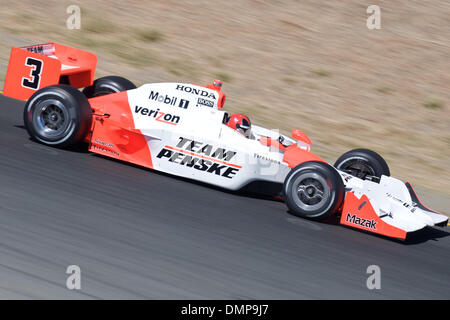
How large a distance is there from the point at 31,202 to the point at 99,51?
7612 mm

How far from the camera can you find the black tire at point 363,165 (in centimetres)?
770

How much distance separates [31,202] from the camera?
6055mm

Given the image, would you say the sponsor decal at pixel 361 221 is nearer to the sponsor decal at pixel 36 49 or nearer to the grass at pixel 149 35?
the sponsor decal at pixel 36 49

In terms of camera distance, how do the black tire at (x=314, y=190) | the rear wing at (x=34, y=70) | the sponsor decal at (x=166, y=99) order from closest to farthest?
1. the black tire at (x=314, y=190)
2. the sponsor decal at (x=166, y=99)
3. the rear wing at (x=34, y=70)

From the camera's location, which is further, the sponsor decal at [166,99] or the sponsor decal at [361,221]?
the sponsor decal at [166,99]

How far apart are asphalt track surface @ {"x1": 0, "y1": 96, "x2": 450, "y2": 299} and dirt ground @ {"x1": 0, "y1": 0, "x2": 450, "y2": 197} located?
3805 mm

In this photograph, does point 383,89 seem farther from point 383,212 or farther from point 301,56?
point 383,212

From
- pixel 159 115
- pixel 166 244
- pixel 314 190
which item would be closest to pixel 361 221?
pixel 314 190

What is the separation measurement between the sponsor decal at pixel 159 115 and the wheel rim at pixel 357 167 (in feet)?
7.07

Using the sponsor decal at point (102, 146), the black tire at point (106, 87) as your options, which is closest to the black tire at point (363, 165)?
the sponsor decal at point (102, 146)

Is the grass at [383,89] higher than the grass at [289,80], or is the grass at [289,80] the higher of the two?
the grass at [383,89]
